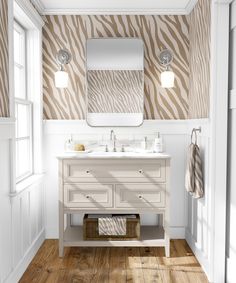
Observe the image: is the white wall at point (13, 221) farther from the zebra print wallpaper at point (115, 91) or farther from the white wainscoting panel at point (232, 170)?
the white wainscoting panel at point (232, 170)

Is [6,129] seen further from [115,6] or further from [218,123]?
[115,6]

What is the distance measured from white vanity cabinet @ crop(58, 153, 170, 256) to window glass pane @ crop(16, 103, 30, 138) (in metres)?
0.52

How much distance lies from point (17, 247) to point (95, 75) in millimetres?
1880

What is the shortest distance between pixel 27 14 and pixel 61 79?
75 cm

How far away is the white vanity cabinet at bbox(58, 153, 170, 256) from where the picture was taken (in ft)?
11.2

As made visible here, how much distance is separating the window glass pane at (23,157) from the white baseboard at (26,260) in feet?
2.15

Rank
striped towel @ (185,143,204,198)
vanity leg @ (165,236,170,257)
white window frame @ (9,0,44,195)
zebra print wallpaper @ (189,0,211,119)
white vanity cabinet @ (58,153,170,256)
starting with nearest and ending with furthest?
zebra print wallpaper @ (189,0,211,119), striped towel @ (185,143,204,198), white vanity cabinet @ (58,153,170,256), vanity leg @ (165,236,170,257), white window frame @ (9,0,44,195)

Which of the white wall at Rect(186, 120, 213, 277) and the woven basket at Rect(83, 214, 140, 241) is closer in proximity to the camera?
the white wall at Rect(186, 120, 213, 277)

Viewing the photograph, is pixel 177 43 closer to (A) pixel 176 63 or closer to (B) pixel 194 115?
(A) pixel 176 63

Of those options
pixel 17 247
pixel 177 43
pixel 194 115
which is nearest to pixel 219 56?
pixel 194 115

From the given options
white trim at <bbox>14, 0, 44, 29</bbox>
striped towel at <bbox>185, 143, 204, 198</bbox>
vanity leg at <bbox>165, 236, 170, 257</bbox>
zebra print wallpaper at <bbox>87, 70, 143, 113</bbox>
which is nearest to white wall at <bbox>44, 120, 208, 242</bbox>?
zebra print wallpaper at <bbox>87, 70, 143, 113</bbox>

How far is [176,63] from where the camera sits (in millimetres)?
4027

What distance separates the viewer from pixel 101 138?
4.04 m

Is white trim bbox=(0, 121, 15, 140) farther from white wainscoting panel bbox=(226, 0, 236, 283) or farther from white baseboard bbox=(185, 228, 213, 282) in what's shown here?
white baseboard bbox=(185, 228, 213, 282)
